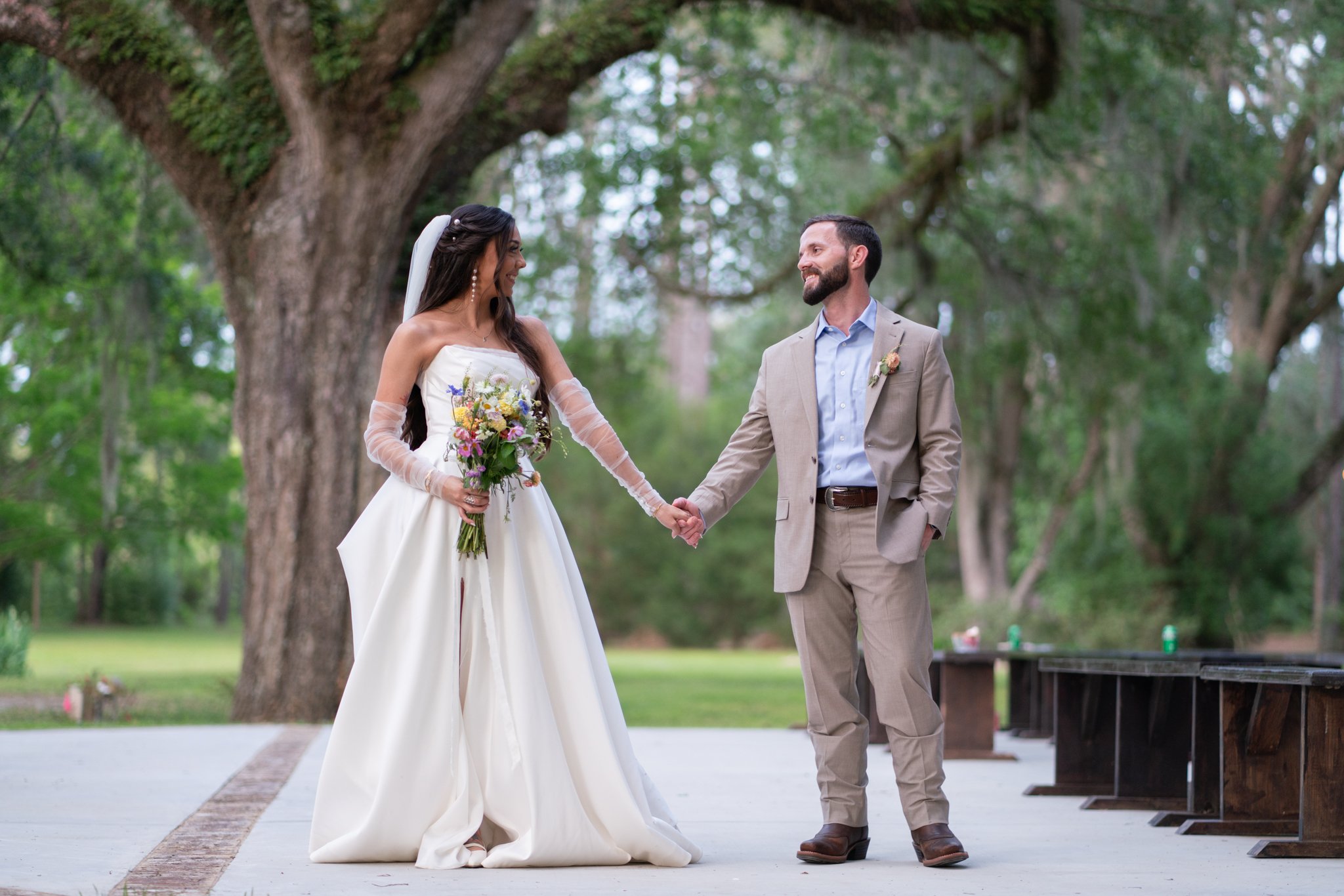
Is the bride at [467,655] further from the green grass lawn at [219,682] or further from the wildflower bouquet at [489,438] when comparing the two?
the green grass lawn at [219,682]

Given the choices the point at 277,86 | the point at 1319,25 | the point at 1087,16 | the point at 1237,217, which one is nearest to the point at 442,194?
the point at 277,86

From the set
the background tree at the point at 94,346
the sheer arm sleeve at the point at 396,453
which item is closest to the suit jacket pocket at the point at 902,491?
the sheer arm sleeve at the point at 396,453

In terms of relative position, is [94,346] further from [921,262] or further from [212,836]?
[212,836]

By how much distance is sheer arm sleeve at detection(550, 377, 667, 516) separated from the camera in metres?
5.21

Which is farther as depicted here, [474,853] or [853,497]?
[853,497]

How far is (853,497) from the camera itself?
4.82 metres

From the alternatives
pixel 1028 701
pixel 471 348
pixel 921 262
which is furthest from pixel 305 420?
pixel 921 262

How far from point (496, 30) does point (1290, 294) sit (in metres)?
14.9

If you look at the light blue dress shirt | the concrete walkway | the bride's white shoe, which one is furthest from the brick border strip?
the light blue dress shirt

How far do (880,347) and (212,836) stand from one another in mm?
2792

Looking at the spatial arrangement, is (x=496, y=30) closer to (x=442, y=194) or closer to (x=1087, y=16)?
(x=442, y=194)

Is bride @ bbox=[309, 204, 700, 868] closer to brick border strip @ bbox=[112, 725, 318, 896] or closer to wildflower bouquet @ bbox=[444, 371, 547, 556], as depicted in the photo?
wildflower bouquet @ bbox=[444, 371, 547, 556]

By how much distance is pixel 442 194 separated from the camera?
11492mm

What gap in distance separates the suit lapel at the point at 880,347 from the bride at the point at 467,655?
0.77 m
